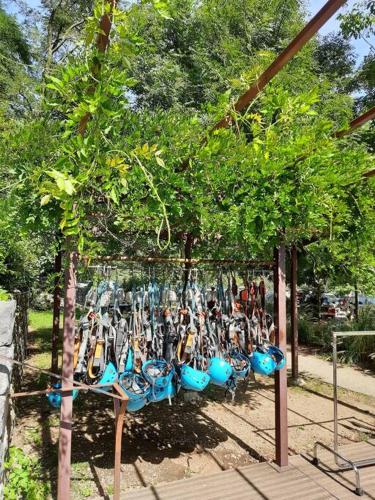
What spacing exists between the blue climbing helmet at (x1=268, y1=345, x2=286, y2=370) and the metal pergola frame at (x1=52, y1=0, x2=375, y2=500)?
6cm

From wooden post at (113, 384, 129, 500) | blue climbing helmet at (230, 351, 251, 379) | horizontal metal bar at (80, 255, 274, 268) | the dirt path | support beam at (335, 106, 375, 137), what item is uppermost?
support beam at (335, 106, 375, 137)

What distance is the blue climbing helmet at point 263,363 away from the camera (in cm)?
330

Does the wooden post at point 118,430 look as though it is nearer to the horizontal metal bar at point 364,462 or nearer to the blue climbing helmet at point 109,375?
the blue climbing helmet at point 109,375

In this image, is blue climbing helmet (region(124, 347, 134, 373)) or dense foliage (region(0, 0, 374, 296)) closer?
dense foliage (region(0, 0, 374, 296))

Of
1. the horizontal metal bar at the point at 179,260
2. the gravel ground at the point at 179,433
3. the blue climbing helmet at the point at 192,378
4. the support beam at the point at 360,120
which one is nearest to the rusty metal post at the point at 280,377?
the horizontal metal bar at the point at 179,260

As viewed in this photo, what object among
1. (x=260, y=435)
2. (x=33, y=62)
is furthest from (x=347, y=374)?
(x=33, y=62)

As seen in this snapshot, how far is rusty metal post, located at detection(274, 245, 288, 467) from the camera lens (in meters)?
3.38

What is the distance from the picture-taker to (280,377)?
352cm

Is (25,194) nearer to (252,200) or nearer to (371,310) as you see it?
(252,200)

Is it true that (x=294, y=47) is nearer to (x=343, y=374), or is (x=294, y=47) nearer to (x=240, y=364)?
(x=240, y=364)

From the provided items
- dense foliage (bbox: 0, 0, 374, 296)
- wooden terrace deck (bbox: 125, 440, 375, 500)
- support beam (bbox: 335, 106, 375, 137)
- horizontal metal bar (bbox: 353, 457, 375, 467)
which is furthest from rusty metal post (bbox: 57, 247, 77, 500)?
horizontal metal bar (bbox: 353, 457, 375, 467)

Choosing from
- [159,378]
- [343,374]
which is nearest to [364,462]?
[159,378]

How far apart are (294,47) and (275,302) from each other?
226 centimetres

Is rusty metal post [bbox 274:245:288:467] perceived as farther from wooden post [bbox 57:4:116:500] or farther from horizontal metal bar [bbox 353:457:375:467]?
wooden post [bbox 57:4:116:500]
